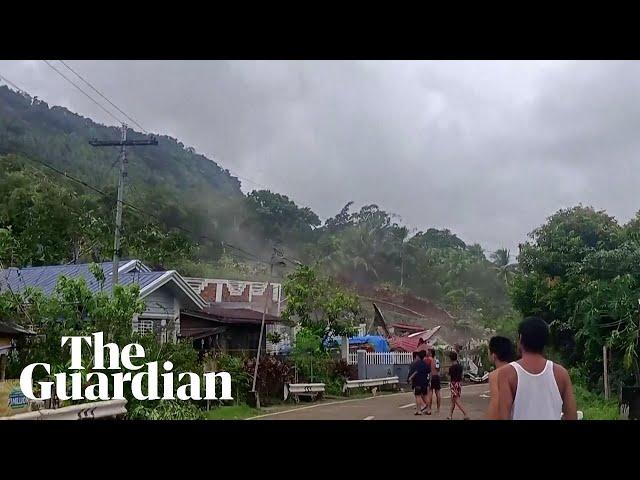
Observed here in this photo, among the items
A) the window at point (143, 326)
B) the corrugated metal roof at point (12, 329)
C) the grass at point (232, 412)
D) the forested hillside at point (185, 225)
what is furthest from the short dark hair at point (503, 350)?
the corrugated metal roof at point (12, 329)

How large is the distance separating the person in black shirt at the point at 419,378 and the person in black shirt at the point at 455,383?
0.16 metres

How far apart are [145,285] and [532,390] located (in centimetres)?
280

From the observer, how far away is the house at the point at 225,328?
4.61 m

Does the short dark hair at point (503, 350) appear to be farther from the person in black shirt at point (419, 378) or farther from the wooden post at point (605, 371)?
the wooden post at point (605, 371)

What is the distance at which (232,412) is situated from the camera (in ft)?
14.1

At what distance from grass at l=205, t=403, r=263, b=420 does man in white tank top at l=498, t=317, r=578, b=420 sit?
208cm

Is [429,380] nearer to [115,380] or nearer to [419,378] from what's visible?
[419,378]

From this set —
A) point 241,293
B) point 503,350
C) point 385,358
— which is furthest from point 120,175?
point 503,350

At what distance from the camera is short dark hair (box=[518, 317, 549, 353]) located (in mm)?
2561

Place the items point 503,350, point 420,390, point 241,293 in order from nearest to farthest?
point 503,350, point 420,390, point 241,293
